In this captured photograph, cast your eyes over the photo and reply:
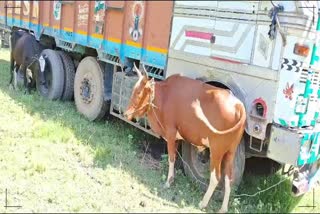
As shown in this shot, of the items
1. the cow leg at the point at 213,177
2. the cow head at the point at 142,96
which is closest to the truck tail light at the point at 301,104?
the cow leg at the point at 213,177

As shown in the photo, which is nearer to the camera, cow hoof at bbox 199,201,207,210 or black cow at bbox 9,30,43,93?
cow hoof at bbox 199,201,207,210

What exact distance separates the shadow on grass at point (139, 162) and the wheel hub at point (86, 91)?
0.27 metres

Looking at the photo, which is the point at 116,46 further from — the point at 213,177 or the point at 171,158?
the point at 213,177

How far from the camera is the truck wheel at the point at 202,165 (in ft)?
Result: 14.2

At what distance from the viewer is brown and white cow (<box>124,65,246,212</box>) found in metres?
4.01

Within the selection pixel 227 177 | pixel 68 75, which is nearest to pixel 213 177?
pixel 227 177

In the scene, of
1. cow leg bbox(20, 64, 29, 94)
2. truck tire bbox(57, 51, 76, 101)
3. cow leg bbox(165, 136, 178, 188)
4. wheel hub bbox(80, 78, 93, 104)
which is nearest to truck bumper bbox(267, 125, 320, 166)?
cow leg bbox(165, 136, 178, 188)

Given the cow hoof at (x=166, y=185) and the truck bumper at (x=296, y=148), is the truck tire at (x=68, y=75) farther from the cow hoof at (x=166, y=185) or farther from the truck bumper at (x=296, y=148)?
the truck bumper at (x=296, y=148)

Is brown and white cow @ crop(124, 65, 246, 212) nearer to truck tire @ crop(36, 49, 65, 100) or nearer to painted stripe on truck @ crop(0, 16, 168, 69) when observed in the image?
painted stripe on truck @ crop(0, 16, 168, 69)

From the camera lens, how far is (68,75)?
727 cm

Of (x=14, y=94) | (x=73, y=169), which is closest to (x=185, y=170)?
(x=73, y=169)

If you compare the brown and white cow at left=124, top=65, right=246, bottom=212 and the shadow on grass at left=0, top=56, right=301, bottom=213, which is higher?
the brown and white cow at left=124, top=65, right=246, bottom=212

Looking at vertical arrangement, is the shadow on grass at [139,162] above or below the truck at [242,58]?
below

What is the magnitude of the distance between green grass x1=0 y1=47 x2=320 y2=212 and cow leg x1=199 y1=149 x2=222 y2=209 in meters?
0.10
